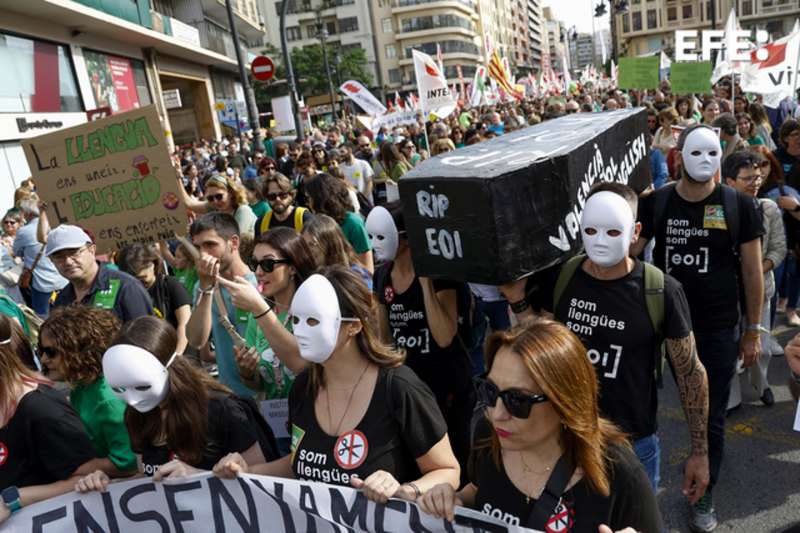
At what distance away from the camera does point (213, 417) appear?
2365mm

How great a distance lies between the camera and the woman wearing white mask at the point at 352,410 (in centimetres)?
215

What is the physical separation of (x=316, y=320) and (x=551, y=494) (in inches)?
37.7

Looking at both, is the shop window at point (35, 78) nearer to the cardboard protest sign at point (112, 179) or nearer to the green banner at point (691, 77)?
the cardboard protest sign at point (112, 179)

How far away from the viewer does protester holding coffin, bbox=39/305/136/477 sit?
2605 millimetres

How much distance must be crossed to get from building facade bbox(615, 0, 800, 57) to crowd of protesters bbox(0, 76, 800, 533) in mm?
75219

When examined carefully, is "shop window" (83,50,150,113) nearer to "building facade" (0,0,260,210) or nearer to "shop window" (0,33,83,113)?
"building facade" (0,0,260,210)

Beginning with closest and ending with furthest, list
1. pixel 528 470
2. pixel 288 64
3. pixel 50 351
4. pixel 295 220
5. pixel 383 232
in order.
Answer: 1. pixel 528 470
2. pixel 50 351
3. pixel 383 232
4. pixel 295 220
5. pixel 288 64

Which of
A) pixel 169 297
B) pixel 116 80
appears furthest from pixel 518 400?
pixel 116 80

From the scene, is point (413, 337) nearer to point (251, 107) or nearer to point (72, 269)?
point (72, 269)

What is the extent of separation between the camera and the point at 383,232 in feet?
10.4

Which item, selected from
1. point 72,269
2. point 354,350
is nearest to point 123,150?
point 72,269

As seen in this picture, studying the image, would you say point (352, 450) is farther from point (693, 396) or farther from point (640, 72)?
point (640, 72)

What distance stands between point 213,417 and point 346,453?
57 cm

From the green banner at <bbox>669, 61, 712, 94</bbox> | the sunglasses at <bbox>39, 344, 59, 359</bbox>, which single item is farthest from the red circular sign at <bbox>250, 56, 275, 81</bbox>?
the sunglasses at <bbox>39, 344, 59, 359</bbox>
